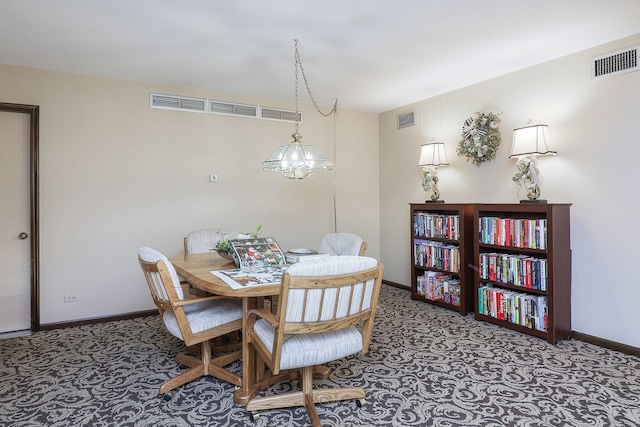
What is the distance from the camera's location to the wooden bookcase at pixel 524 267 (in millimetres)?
3289

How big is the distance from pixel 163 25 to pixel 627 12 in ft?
11.4

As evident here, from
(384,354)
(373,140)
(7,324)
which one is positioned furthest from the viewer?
(373,140)

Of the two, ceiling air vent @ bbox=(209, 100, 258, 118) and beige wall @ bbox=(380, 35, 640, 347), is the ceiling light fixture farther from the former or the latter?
beige wall @ bbox=(380, 35, 640, 347)

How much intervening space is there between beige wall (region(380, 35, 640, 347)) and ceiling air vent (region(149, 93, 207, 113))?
10.7 feet

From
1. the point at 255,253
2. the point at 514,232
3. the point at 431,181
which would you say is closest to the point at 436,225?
the point at 431,181

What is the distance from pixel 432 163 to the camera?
15.0ft

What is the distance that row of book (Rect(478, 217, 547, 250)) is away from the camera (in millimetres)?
3383

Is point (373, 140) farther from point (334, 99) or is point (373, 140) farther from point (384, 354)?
point (384, 354)

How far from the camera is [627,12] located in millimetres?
2693

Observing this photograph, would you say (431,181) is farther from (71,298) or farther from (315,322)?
(71,298)

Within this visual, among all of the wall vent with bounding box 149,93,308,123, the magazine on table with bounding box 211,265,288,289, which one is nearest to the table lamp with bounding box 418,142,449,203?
the wall vent with bounding box 149,93,308,123

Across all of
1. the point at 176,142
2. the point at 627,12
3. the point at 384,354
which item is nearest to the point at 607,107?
the point at 627,12

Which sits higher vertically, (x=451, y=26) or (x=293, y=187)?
(x=451, y=26)

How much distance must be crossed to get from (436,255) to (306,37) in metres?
2.85
